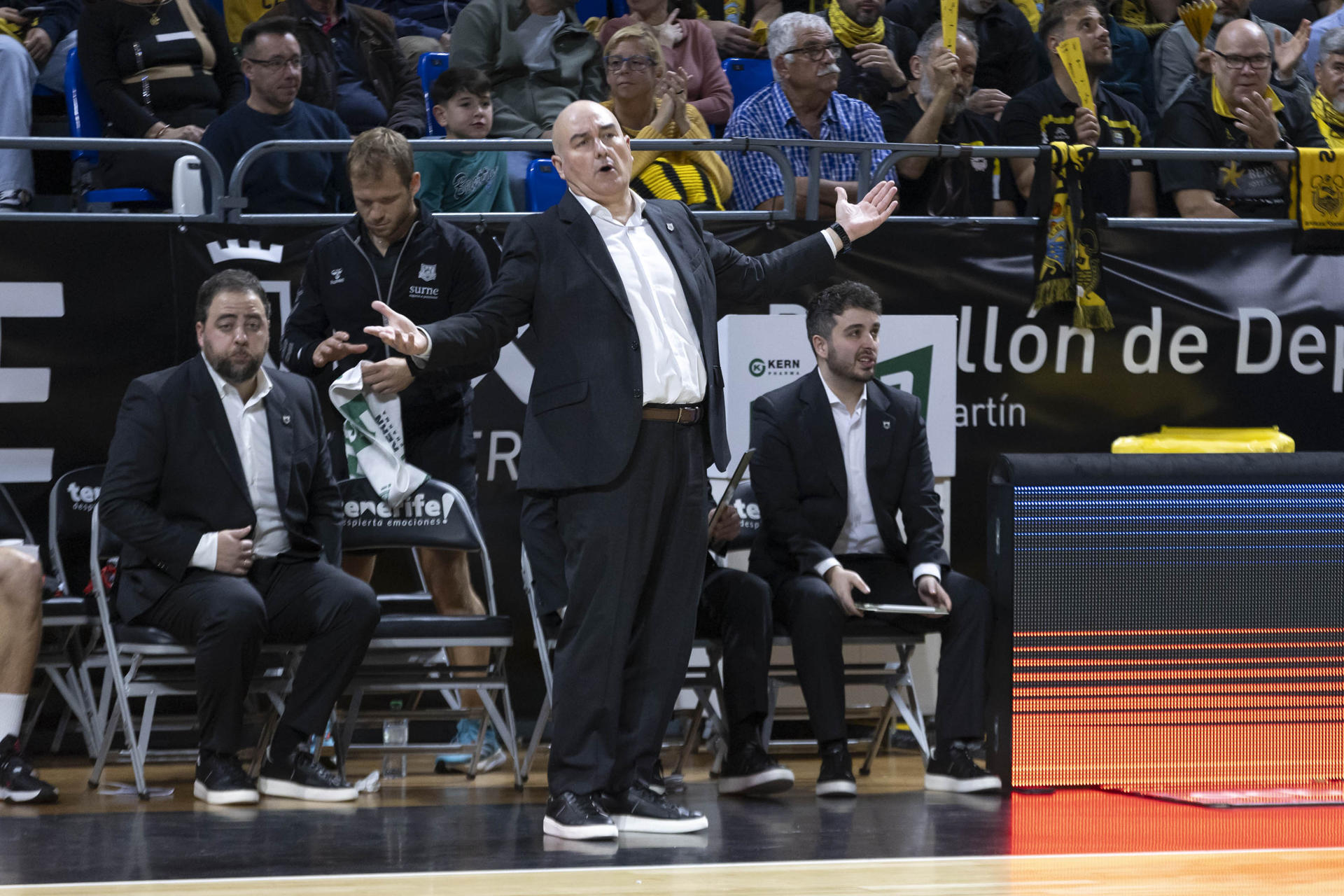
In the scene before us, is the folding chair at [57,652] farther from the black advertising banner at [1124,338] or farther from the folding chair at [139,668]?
the black advertising banner at [1124,338]

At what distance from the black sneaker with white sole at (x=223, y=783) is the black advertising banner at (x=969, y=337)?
152 centimetres

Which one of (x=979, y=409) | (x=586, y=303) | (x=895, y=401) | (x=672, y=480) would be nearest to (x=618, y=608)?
(x=672, y=480)

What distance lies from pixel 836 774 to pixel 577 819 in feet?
3.77

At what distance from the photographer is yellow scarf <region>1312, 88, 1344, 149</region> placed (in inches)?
285

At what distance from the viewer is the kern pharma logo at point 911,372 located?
6367mm

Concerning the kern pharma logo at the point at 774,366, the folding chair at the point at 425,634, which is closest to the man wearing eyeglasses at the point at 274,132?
the folding chair at the point at 425,634

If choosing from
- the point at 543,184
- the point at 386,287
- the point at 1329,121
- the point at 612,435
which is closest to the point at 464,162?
the point at 543,184

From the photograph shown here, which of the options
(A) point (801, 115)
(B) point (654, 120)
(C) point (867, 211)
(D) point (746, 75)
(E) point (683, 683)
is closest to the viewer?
(C) point (867, 211)

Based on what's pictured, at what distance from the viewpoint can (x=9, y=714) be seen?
5.04 metres

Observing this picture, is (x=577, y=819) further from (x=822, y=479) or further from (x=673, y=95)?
(x=673, y=95)

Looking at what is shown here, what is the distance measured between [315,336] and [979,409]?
2723 millimetres

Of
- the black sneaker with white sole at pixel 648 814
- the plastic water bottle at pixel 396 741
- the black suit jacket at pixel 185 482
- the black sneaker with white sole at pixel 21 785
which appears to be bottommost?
the plastic water bottle at pixel 396 741

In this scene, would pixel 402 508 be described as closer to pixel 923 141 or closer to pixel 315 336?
pixel 315 336

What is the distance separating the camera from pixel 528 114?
7.25 m
